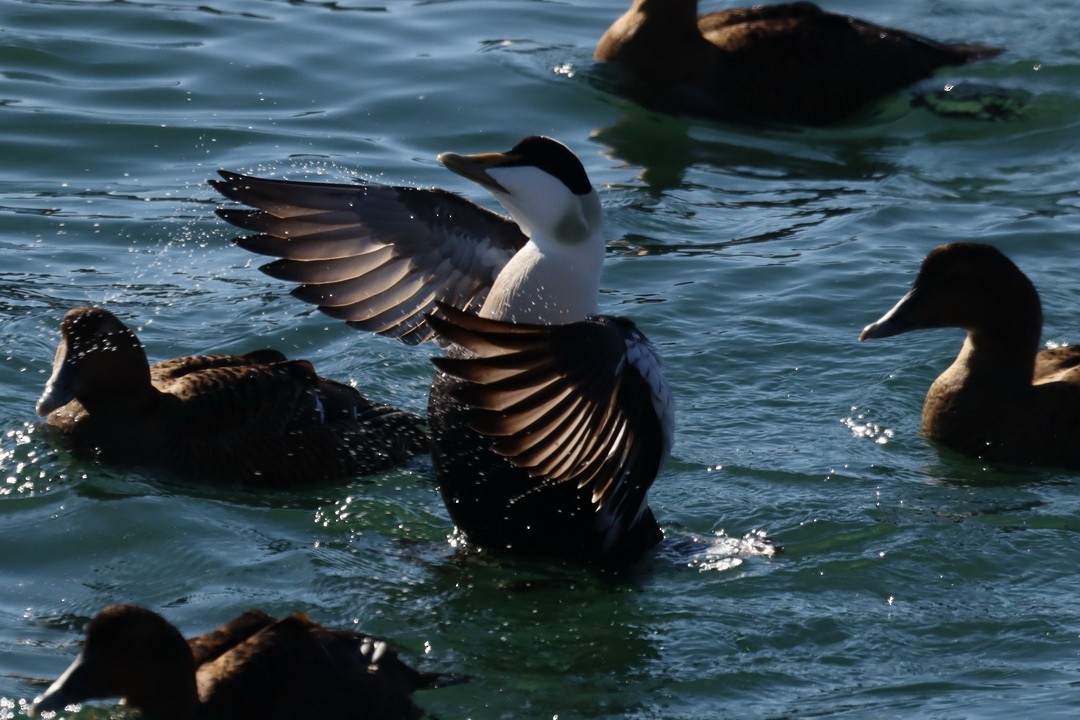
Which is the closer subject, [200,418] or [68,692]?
[68,692]

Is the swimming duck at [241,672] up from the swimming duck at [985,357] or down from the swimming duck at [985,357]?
down

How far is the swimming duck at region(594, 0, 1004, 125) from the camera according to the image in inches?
480

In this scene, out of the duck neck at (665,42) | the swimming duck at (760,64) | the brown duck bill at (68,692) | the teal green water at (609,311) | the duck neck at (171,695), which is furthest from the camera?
the duck neck at (665,42)

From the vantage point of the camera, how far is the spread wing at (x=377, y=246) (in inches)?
293

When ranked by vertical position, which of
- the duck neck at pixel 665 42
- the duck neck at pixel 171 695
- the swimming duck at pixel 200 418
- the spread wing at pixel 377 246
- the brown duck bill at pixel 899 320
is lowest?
the duck neck at pixel 171 695

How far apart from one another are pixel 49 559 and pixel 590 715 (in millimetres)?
2196

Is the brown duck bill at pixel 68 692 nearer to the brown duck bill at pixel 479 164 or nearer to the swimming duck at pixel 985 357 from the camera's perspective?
the brown duck bill at pixel 479 164

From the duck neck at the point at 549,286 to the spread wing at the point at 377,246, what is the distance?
83 centimetres

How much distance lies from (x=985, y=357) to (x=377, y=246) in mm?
2757

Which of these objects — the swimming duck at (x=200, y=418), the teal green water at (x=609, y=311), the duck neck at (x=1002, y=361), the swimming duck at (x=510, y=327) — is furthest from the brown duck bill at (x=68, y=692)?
the duck neck at (x=1002, y=361)

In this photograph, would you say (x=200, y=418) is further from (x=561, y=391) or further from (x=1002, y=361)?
(x=1002, y=361)

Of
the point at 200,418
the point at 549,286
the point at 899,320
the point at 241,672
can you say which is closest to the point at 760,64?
the point at 899,320

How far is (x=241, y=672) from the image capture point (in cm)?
532

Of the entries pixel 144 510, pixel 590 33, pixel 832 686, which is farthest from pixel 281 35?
pixel 832 686
